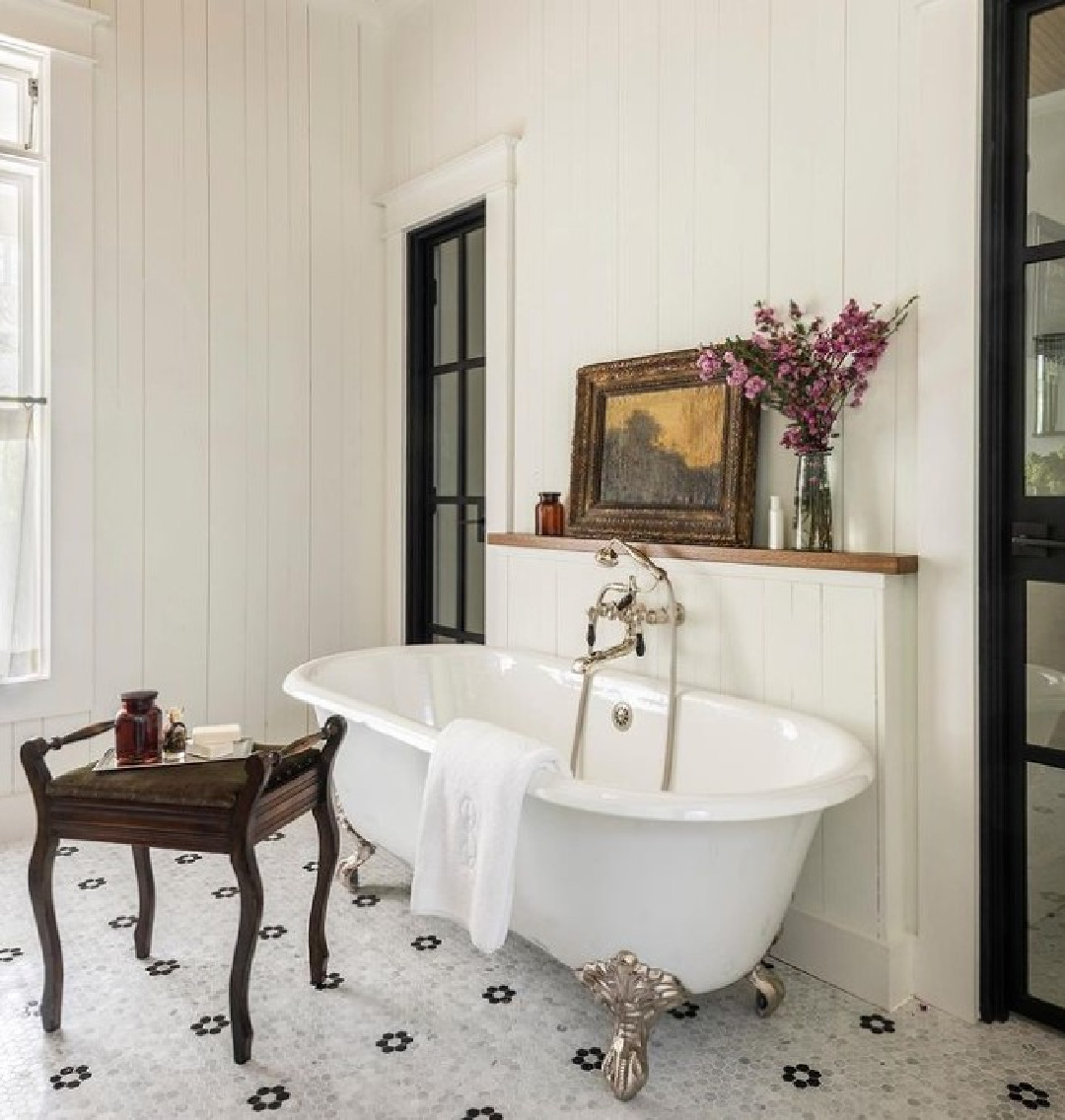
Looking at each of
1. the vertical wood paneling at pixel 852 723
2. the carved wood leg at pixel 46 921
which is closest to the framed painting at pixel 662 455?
the vertical wood paneling at pixel 852 723

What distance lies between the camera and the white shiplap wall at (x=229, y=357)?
3273mm

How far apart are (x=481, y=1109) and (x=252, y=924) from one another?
0.55 m

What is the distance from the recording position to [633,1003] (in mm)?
1828

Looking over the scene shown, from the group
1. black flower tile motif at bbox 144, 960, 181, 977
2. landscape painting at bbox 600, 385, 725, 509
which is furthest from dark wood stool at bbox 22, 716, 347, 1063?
landscape painting at bbox 600, 385, 725, 509

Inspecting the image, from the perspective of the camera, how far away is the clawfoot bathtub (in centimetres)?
175

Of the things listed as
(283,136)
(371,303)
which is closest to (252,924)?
(371,303)

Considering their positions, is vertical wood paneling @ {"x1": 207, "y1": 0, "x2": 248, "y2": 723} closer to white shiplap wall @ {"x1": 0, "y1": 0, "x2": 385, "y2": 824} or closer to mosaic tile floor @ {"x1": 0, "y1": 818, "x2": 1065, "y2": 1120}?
white shiplap wall @ {"x1": 0, "y1": 0, "x2": 385, "y2": 824}

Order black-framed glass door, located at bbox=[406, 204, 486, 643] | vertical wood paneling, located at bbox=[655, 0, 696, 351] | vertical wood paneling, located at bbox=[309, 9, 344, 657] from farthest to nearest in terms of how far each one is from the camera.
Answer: vertical wood paneling, located at bbox=[309, 9, 344, 657], black-framed glass door, located at bbox=[406, 204, 486, 643], vertical wood paneling, located at bbox=[655, 0, 696, 351]

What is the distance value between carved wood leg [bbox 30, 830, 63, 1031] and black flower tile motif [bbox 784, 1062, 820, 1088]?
57.2 inches

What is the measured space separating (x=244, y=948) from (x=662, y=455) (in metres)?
1.60

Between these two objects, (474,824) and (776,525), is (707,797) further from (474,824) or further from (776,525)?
(776,525)

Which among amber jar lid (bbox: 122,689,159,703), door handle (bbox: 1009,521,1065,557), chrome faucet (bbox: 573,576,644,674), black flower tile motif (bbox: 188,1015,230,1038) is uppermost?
door handle (bbox: 1009,521,1065,557)

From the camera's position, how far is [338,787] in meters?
2.63

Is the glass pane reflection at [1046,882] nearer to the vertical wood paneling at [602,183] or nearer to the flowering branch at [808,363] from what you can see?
the flowering branch at [808,363]
